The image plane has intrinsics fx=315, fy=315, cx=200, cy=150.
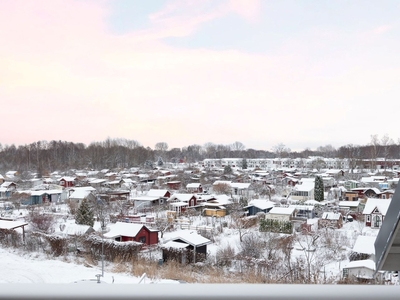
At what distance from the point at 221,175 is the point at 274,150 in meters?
3.30

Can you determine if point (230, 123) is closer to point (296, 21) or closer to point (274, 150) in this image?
point (296, 21)

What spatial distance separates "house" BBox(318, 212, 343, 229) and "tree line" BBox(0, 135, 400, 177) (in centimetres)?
130

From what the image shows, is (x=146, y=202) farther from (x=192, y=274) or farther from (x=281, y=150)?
(x=281, y=150)

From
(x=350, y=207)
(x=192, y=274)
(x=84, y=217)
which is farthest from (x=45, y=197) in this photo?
(x=350, y=207)

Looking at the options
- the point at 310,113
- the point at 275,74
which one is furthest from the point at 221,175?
the point at 275,74

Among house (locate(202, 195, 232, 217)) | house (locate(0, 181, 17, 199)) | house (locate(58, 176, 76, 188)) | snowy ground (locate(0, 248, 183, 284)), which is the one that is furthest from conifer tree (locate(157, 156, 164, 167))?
snowy ground (locate(0, 248, 183, 284))

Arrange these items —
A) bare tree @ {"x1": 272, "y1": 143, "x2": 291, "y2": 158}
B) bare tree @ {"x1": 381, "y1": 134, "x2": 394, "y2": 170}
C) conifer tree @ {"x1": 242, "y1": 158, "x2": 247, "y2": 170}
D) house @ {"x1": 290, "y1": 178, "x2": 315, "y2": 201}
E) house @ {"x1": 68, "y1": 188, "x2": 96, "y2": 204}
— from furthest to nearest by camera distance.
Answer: conifer tree @ {"x1": 242, "y1": 158, "x2": 247, "y2": 170}
bare tree @ {"x1": 272, "y1": 143, "x2": 291, "y2": 158}
house @ {"x1": 290, "y1": 178, "x2": 315, "y2": 201}
house @ {"x1": 68, "y1": 188, "x2": 96, "y2": 204}
bare tree @ {"x1": 381, "y1": 134, "x2": 394, "y2": 170}

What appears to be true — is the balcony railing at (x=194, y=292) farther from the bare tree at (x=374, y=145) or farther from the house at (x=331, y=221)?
the house at (x=331, y=221)

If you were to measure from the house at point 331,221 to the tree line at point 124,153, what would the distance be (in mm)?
1300

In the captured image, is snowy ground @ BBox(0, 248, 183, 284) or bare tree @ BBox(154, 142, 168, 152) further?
bare tree @ BBox(154, 142, 168, 152)

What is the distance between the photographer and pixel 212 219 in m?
6.09

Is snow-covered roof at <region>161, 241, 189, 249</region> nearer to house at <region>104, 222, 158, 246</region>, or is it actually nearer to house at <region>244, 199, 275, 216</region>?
house at <region>104, 222, 158, 246</region>

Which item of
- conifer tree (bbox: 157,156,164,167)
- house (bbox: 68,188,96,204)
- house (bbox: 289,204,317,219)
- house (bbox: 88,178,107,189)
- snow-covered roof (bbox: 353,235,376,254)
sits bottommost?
house (bbox: 289,204,317,219)

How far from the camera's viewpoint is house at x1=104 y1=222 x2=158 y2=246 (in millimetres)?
4285
